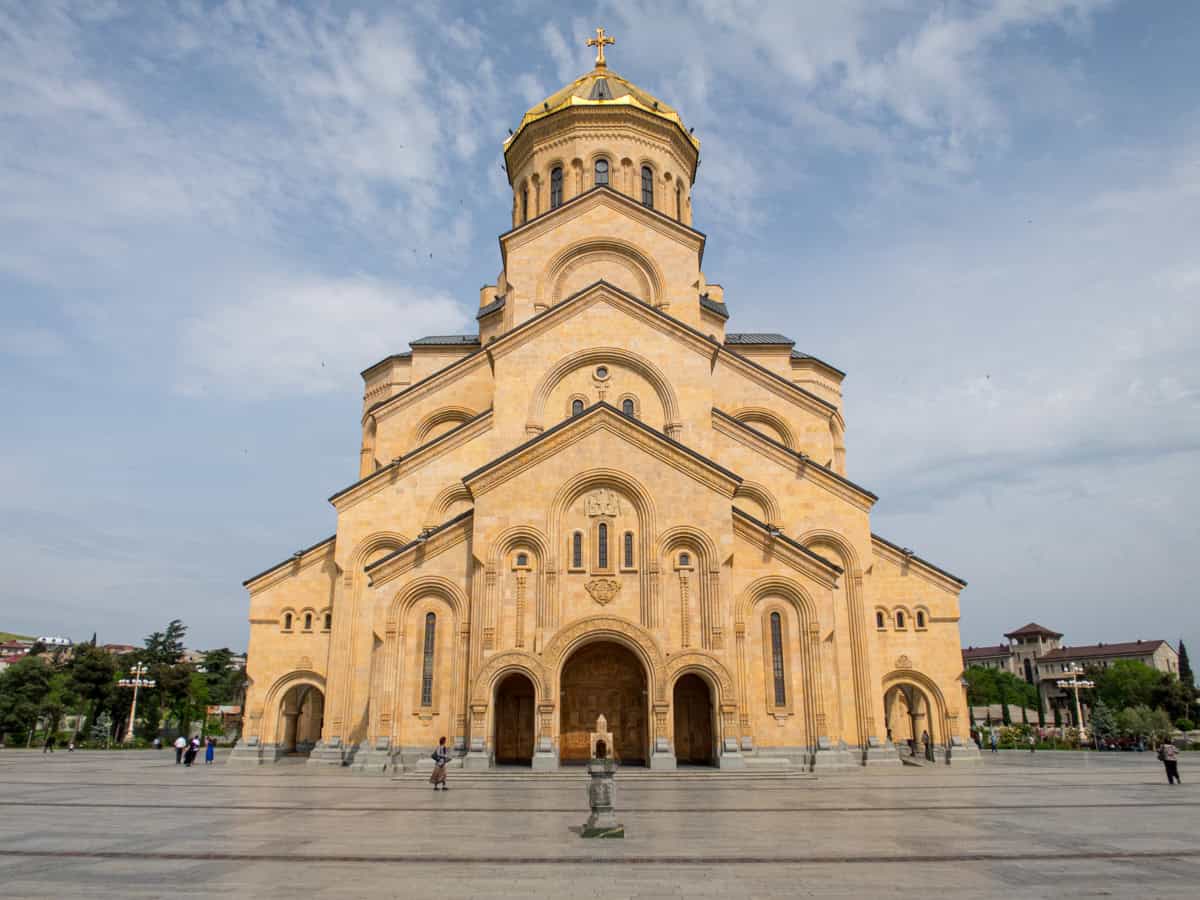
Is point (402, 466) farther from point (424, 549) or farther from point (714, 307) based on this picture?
point (714, 307)

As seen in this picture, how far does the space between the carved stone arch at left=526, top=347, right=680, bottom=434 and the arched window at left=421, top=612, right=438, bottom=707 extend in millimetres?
6958

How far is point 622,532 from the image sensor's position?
76.6ft

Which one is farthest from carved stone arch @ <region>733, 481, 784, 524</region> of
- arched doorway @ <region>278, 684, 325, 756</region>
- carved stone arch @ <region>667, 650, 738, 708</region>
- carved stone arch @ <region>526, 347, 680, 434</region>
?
arched doorway @ <region>278, 684, 325, 756</region>

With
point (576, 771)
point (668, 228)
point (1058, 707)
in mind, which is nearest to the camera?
point (576, 771)

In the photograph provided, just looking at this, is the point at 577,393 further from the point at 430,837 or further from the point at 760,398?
the point at 430,837

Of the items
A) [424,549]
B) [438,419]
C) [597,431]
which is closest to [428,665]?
[424,549]

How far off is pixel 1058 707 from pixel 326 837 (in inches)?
3700

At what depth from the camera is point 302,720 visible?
34188 millimetres

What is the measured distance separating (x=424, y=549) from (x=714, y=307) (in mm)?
17695

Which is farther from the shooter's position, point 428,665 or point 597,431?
point 597,431

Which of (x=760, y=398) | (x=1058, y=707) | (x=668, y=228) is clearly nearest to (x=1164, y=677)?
(x=1058, y=707)

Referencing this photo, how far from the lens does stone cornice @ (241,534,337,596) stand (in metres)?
28.8

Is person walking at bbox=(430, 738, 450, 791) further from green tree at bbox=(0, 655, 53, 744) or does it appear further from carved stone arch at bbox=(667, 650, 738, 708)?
green tree at bbox=(0, 655, 53, 744)

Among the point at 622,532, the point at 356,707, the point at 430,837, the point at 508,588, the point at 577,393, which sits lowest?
the point at 430,837
